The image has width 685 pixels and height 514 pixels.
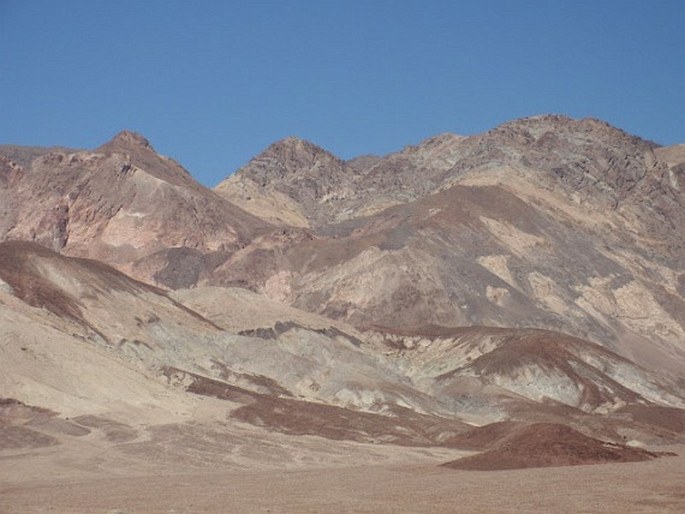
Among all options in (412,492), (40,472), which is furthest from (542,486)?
(40,472)

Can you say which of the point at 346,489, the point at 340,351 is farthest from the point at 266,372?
the point at 346,489

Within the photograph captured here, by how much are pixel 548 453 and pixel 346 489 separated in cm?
1916

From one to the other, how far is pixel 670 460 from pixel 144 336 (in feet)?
206

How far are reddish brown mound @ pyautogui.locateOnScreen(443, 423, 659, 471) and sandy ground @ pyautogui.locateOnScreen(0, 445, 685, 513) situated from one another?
2519 mm

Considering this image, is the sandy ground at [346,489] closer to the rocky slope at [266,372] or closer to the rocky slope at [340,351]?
the rocky slope at [340,351]

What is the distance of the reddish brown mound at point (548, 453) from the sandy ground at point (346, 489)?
8.27 ft

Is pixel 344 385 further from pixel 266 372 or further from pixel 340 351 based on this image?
pixel 340 351

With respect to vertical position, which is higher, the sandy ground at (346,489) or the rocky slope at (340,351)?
the rocky slope at (340,351)

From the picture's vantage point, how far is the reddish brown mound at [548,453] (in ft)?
216

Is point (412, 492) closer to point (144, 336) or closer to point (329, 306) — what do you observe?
point (144, 336)

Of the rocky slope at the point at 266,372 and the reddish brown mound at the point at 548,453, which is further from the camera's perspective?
the rocky slope at the point at 266,372

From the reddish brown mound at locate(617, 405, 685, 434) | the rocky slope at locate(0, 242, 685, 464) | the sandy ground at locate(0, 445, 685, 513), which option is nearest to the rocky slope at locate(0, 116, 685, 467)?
the rocky slope at locate(0, 242, 685, 464)

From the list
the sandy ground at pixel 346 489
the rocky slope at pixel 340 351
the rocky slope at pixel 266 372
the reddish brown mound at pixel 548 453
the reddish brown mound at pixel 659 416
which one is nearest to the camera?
the sandy ground at pixel 346 489

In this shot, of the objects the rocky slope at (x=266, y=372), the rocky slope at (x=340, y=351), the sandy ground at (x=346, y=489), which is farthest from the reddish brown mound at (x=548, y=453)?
the rocky slope at (x=266, y=372)
